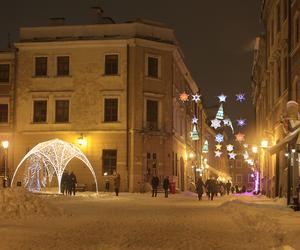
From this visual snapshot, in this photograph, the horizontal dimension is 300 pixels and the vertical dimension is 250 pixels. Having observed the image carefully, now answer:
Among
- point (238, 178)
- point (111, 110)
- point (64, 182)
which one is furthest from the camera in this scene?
point (238, 178)

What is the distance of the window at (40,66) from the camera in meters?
50.3

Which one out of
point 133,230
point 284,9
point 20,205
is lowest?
point 133,230

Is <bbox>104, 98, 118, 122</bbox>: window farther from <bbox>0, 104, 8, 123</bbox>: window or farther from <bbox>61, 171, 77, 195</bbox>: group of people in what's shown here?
<bbox>61, 171, 77, 195</bbox>: group of people

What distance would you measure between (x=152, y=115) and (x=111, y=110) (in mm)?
3309

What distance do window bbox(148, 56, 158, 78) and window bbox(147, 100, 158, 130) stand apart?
7.12ft

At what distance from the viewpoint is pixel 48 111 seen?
50.1m

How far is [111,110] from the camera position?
161 feet

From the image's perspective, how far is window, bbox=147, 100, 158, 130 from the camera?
49328 mm

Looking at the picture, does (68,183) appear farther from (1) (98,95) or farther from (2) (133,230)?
(2) (133,230)

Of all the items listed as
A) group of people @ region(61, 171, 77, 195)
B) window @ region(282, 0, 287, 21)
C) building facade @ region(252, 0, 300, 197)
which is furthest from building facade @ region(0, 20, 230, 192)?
window @ region(282, 0, 287, 21)

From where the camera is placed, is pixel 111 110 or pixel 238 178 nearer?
pixel 111 110

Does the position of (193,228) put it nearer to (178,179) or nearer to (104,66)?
(104,66)

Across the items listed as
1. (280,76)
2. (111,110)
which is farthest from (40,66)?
(280,76)

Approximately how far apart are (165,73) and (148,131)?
512cm
